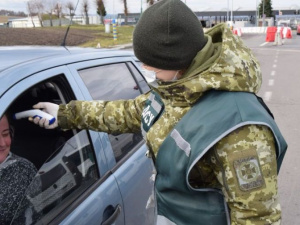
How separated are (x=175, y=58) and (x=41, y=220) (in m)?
0.78

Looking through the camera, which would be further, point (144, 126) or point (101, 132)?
point (101, 132)

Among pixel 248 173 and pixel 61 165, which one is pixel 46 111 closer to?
pixel 61 165

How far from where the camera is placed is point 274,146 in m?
1.41

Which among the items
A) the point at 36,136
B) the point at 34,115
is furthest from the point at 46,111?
the point at 36,136

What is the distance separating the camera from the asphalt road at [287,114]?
3.90 meters

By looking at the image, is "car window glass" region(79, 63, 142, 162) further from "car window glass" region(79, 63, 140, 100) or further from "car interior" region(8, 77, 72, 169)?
"car interior" region(8, 77, 72, 169)

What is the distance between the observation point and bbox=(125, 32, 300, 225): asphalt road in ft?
12.8

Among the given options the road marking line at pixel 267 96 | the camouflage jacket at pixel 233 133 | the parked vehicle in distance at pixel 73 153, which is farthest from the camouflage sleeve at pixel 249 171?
the road marking line at pixel 267 96

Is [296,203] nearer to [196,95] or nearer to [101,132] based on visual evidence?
[101,132]

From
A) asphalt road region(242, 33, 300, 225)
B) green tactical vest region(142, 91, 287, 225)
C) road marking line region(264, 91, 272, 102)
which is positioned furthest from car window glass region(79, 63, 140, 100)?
road marking line region(264, 91, 272, 102)

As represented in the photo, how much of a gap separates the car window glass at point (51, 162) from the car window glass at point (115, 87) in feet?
0.65

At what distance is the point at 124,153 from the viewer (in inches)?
87.5

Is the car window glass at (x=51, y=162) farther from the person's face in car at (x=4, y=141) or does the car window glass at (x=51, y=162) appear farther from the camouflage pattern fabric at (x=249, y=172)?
the camouflage pattern fabric at (x=249, y=172)

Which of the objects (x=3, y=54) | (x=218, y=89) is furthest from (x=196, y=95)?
(x=3, y=54)
